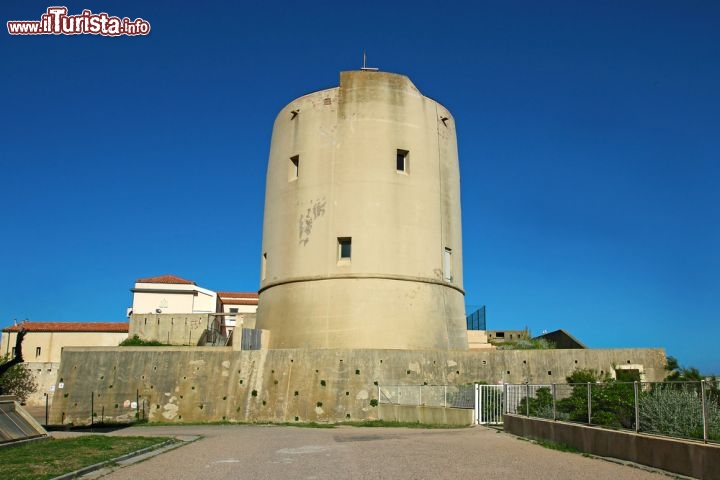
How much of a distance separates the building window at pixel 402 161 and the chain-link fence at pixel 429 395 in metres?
10.1

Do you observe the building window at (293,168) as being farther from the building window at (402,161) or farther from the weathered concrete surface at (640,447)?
the weathered concrete surface at (640,447)

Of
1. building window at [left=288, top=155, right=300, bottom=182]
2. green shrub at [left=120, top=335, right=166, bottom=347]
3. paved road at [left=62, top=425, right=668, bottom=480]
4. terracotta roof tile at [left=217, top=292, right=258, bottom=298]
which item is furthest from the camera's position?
terracotta roof tile at [left=217, top=292, right=258, bottom=298]

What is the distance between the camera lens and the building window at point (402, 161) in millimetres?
29131

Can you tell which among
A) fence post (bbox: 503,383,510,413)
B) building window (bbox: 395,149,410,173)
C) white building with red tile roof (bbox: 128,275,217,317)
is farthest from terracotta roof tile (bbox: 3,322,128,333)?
fence post (bbox: 503,383,510,413)

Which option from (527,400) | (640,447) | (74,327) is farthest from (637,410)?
(74,327)

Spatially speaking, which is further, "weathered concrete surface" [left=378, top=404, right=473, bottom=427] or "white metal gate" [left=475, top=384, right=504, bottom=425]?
"weathered concrete surface" [left=378, top=404, right=473, bottom=427]

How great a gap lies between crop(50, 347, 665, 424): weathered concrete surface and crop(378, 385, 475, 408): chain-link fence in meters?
0.52

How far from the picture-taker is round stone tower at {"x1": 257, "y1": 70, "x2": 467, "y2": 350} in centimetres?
2731

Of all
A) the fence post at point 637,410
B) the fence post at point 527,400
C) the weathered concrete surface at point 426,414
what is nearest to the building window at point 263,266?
the weathered concrete surface at point 426,414

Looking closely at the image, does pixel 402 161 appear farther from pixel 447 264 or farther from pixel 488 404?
pixel 488 404

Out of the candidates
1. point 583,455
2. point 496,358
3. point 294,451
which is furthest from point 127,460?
point 496,358

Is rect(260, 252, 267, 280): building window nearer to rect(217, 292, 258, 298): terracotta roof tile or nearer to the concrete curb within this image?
the concrete curb

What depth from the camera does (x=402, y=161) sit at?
1160 inches

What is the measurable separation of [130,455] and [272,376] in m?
12.0
